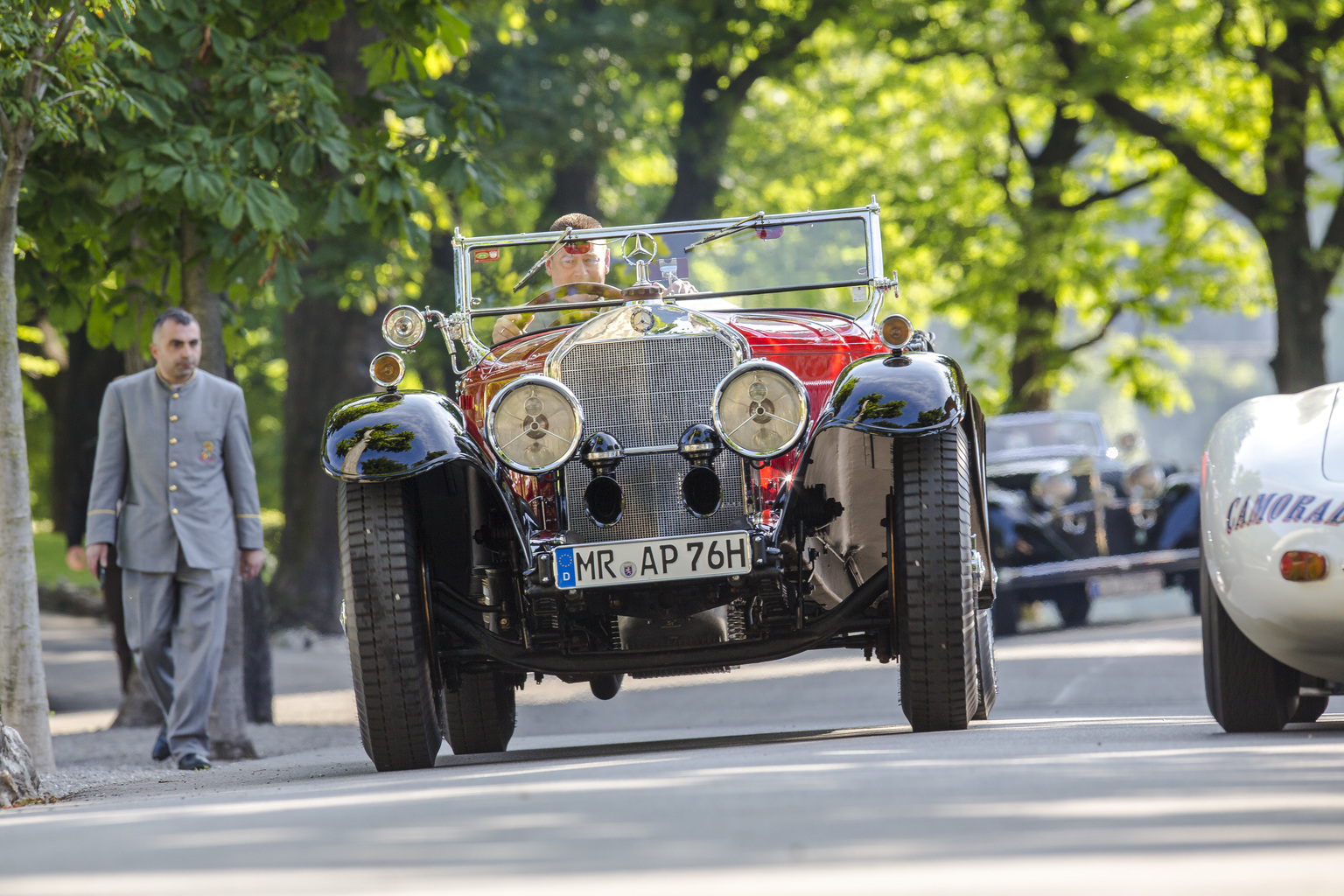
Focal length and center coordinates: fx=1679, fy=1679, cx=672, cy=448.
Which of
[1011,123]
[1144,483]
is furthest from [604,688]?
[1011,123]

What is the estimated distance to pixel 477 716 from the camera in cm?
→ 762

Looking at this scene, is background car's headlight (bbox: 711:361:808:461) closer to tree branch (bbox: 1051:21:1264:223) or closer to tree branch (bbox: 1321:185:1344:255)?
tree branch (bbox: 1321:185:1344:255)

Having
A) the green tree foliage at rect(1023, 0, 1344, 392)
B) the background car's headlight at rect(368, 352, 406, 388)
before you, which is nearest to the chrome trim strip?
the green tree foliage at rect(1023, 0, 1344, 392)

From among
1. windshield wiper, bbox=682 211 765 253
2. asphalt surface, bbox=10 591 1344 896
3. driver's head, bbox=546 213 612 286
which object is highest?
windshield wiper, bbox=682 211 765 253

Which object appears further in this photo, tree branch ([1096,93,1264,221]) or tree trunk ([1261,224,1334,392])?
tree branch ([1096,93,1264,221])

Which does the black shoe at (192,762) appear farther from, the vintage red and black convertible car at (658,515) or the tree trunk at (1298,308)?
the tree trunk at (1298,308)

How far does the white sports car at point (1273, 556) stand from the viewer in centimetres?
504

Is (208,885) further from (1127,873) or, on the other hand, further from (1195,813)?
(1195,813)

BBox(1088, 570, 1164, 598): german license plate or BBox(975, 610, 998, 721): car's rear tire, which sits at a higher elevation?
BBox(975, 610, 998, 721): car's rear tire

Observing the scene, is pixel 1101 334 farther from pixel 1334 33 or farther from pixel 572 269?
pixel 572 269

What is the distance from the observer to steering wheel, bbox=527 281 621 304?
7332 millimetres

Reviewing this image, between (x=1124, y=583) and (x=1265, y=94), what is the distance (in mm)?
9051

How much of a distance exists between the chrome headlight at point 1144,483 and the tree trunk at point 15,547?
36.6 feet

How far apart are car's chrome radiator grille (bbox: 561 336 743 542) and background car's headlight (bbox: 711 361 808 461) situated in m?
0.18
